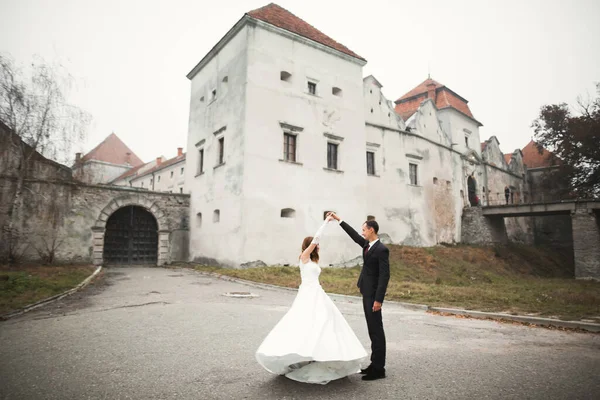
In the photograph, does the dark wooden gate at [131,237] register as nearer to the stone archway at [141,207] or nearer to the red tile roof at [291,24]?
the stone archway at [141,207]

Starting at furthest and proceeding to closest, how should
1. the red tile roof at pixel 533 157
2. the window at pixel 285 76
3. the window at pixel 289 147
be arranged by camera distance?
the red tile roof at pixel 533 157
the window at pixel 285 76
the window at pixel 289 147

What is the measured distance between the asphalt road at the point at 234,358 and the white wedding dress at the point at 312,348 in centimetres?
16

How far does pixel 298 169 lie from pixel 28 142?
11563mm

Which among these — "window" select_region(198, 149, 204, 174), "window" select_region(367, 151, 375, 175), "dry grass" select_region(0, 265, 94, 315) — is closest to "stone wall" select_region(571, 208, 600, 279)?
"window" select_region(367, 151, 375, 175)

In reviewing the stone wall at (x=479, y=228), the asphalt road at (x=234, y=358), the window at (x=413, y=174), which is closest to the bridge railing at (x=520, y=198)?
the stone wall at (x=479, y=228)

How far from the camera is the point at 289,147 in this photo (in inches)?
731

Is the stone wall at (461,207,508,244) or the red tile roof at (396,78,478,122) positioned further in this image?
the red tile roof at (396,78,478,122)

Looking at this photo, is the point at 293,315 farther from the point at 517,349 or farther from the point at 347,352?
the point at 517,349

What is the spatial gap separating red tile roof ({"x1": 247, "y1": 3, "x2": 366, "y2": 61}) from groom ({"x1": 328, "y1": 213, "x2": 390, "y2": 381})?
55.8 ft

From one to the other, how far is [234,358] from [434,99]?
32898 millimetres

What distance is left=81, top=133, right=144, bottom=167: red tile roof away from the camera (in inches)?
2018

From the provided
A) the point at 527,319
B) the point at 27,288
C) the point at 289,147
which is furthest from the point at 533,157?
the point at 27,288

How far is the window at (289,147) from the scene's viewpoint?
1841cm

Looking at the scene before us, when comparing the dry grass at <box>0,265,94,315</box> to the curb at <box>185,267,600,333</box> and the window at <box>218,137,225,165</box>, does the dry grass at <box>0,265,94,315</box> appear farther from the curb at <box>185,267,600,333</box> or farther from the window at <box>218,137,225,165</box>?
the window at <box>218,137,225,165</box>
